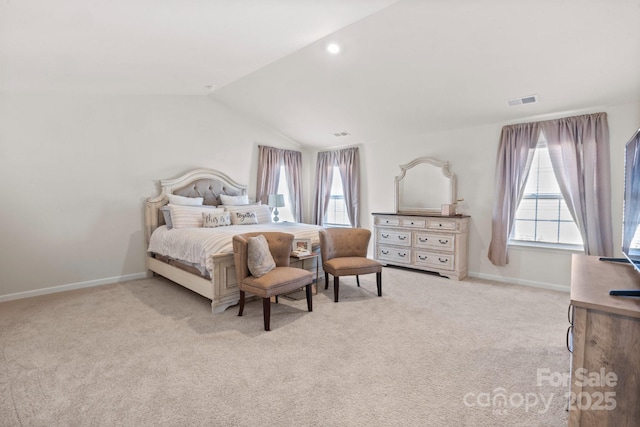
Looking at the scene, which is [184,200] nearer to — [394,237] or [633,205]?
[394,237]

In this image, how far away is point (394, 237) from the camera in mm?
5039

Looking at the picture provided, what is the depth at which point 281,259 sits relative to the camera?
3.43 meters

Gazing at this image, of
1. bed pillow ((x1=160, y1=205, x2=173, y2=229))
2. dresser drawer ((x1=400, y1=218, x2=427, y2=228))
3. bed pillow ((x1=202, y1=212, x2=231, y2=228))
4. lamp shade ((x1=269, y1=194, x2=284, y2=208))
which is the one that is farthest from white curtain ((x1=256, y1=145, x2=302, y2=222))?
dresser drawer ((x1=400, y1=218, x2=427, y2=228))

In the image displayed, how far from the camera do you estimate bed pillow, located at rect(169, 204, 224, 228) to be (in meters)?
4.18

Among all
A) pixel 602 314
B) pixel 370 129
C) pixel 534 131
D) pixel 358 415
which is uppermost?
pixel 370 129

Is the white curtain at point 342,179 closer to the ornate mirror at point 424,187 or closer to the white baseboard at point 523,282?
the ornate mirror at point 424,187

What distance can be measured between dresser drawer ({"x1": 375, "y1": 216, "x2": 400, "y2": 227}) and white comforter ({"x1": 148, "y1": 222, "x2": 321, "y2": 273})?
1.38 m

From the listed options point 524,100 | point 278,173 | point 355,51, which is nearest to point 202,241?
point 355,51

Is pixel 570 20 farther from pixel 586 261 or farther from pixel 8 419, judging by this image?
pixel 8 419

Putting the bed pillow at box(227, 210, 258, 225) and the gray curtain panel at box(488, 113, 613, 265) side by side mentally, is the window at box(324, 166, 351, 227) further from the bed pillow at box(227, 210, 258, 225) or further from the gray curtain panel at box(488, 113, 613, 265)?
the gray curtain panel at box(488, 113, 613, 265)

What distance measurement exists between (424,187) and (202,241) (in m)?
3.59

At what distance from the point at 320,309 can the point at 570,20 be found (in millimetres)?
3495

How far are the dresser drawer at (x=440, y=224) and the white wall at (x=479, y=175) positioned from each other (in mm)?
489

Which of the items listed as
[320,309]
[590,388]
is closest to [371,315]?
[320,309]
